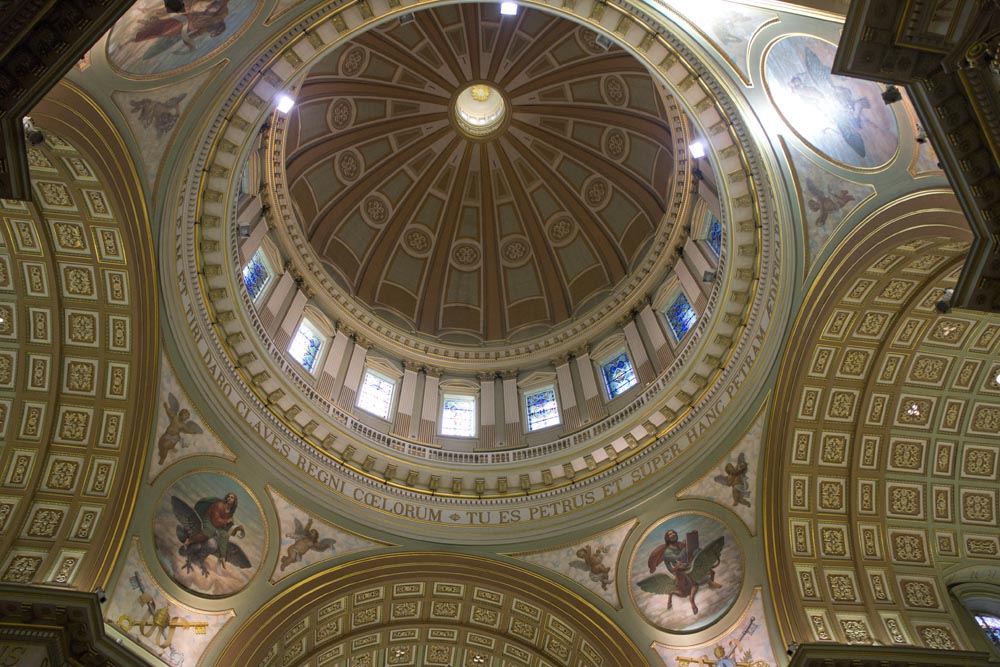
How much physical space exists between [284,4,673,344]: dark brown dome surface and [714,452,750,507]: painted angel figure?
1056cm

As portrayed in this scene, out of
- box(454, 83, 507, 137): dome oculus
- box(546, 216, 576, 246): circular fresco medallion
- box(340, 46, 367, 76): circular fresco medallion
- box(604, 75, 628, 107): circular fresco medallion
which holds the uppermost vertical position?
box(454, 83, 507, 137): dome oculus

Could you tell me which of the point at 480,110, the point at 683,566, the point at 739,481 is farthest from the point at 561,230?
the point at 683,566

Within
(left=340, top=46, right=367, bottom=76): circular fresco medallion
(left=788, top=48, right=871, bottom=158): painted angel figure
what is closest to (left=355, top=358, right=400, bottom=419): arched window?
(left=340, top=46, right=367, bottom=76): circular fresco medallion

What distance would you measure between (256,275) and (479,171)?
12856mm

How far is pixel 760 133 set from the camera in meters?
15.8

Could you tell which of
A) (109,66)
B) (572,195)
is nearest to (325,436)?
(109,66)

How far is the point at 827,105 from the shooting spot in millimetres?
13930

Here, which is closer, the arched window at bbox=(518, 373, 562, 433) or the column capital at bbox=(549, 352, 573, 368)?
the arched window at bbox=(518, 373, 562, 433)

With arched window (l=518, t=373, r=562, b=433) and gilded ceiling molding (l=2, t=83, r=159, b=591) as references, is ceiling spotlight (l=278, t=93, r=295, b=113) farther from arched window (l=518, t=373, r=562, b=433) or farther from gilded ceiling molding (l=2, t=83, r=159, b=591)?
arched window (l=518, t=373, r=562, b=433)

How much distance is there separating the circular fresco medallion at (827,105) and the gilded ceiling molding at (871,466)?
2.76 m

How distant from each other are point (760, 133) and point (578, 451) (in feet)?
31.3

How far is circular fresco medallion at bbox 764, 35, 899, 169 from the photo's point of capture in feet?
42.9

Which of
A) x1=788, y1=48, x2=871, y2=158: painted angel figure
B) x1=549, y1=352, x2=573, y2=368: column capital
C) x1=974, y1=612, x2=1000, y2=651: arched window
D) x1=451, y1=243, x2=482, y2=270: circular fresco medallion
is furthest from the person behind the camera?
x1=451, y1=243, x2=482, y2=270: circular fresco medallion

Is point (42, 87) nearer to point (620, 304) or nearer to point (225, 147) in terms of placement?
point (225, 147)
